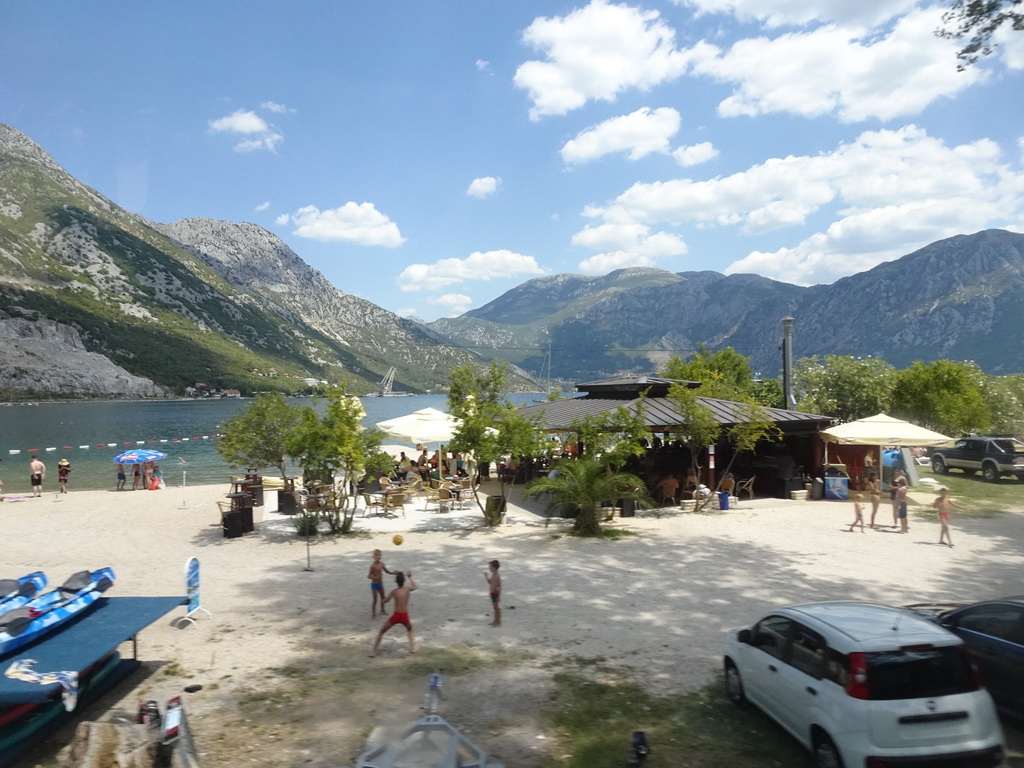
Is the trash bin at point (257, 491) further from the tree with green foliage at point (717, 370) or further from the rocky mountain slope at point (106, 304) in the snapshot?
the rocky mountain slope at point (106, 304)

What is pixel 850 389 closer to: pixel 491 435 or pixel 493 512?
pixel 491 435

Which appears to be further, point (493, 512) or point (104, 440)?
point (104, 440)

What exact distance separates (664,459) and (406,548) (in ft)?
38.4

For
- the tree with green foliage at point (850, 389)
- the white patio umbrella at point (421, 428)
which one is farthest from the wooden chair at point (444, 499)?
the tree with green foliage at point (850, 389)

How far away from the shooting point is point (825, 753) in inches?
204

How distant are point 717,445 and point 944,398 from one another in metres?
18.5

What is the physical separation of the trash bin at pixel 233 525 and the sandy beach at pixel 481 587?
40 centimetres

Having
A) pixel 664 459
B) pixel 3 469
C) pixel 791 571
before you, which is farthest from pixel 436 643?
pixel 3 469

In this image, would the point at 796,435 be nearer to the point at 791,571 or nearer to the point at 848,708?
the point at 791,571

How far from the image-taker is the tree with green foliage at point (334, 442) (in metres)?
16.7

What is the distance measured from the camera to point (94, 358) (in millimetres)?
135625

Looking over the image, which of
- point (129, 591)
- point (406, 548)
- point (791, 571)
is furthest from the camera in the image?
point (406, 548)

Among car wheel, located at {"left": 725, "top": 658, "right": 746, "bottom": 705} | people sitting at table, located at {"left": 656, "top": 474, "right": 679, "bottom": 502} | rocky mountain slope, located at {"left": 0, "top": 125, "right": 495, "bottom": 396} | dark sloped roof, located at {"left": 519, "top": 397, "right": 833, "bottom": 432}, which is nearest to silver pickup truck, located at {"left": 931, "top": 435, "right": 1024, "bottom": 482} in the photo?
dark sloped roof, located at {"left": 519, "top": 397, "right": 833, "bottom": 432}

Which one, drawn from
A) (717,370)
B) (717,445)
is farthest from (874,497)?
(717,370)
